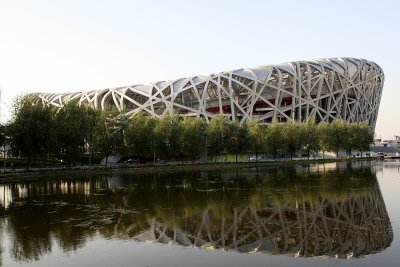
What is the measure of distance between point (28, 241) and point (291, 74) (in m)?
92.8

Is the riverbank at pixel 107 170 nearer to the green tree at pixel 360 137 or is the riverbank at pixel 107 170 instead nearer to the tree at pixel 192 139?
the tree at pixel 192 139

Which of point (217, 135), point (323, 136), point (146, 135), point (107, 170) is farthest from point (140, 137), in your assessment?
point (323, 136)

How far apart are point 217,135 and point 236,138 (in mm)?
3711

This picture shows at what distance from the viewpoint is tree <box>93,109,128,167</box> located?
5906 cm

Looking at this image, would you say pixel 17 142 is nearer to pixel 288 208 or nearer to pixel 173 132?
pixel 173 132

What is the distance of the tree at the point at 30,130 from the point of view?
4856 cm

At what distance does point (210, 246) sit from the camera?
52.5 ft

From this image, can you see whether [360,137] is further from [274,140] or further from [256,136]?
[256,136]

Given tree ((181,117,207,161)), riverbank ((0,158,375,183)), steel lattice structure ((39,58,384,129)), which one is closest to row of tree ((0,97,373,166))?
tree ((181,117,207,161))

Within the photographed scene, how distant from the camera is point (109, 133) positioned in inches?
2361

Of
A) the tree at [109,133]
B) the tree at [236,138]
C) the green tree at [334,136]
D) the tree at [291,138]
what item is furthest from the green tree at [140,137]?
the green tree at [334,136]

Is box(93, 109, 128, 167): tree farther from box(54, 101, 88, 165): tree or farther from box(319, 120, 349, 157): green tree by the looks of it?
box(319, 120, 349, 157): green tree

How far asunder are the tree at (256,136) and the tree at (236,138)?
1.12m

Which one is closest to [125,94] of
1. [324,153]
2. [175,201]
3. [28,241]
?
[324,153]
